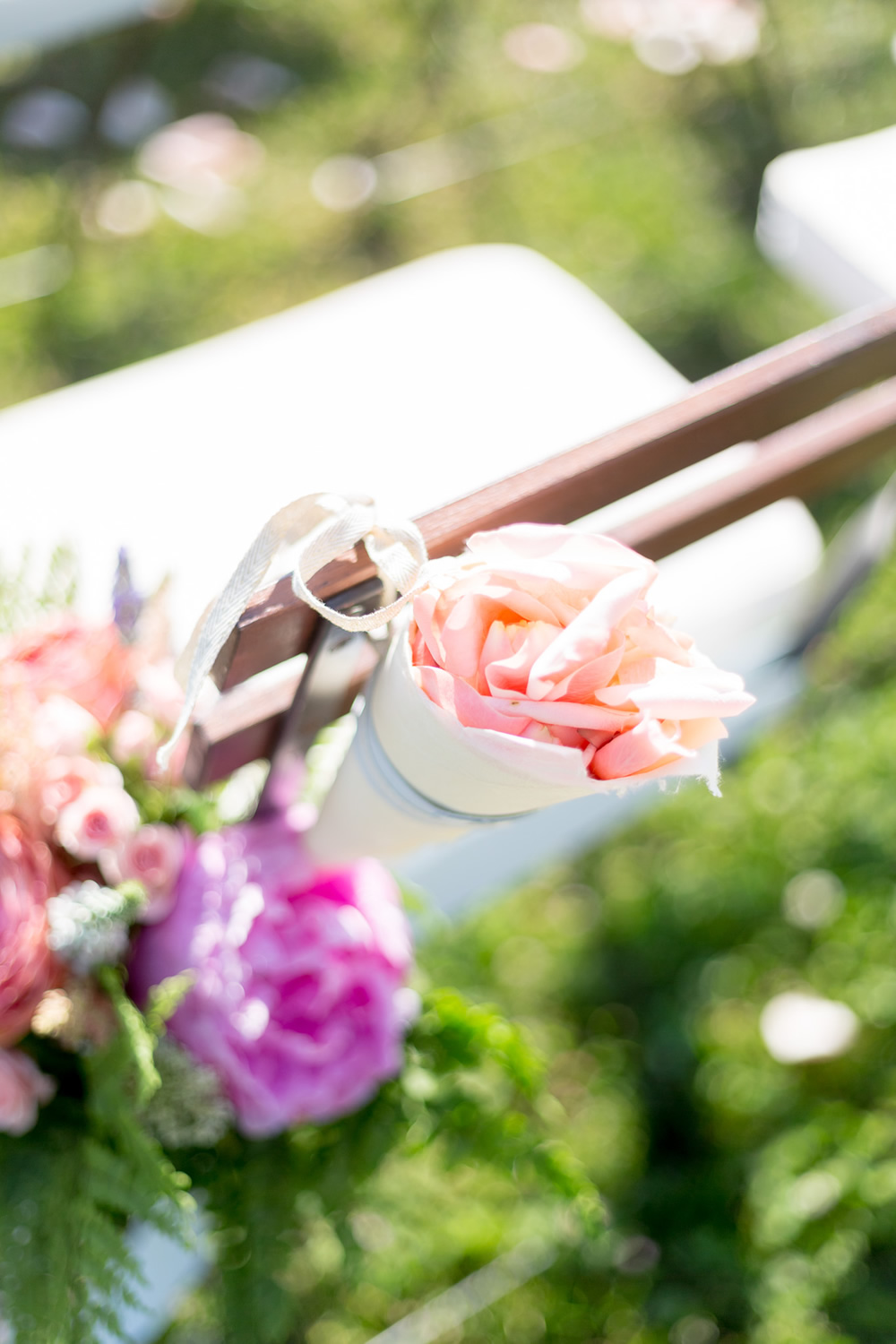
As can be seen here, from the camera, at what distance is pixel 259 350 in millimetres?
1368

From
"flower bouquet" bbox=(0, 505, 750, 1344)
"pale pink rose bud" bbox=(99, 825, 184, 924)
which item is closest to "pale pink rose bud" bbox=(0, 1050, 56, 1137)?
"flower bouquet" bbox=(0, 505, 750, 1344)

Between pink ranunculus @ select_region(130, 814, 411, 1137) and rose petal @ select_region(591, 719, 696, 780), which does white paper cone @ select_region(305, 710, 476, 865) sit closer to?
pink ranunculus @ select_region(130, 814, 411, 1137)

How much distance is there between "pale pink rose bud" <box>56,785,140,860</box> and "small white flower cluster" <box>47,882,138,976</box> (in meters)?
0.03

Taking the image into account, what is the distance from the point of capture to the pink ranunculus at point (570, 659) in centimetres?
53

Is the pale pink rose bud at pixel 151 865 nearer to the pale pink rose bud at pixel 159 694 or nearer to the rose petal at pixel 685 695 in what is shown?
the pale pink rose bud at pixel 159 694

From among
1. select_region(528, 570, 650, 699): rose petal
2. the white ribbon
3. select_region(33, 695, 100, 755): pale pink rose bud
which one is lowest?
select_region(33, 695, 100, 755): pale pink rose bud

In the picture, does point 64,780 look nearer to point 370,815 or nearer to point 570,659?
point 370,815

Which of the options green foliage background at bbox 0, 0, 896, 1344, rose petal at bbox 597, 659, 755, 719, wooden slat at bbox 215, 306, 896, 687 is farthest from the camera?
green foliage background at bbox 0, 0, 896, 1344

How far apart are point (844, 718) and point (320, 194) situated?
1.71 meters

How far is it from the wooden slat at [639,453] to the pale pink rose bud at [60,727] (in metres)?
0.10

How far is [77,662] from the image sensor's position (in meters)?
0.72

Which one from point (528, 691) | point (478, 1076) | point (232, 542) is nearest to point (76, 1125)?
point (528, 691)

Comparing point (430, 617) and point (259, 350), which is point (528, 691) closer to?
point (430, 617)

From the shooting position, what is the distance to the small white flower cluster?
0.67m
